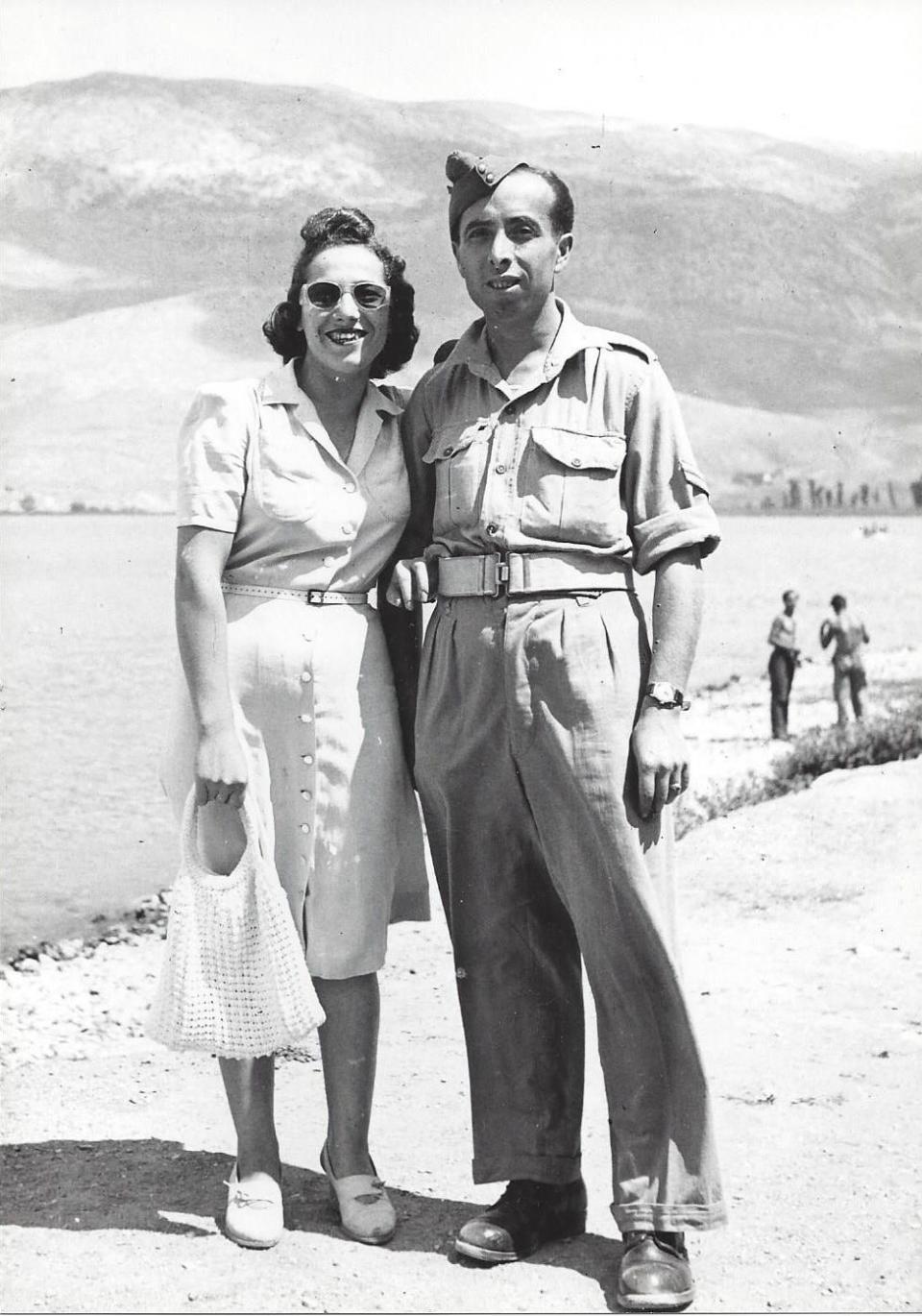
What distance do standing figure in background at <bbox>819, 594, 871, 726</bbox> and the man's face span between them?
465 inches

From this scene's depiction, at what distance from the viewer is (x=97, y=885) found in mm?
13648

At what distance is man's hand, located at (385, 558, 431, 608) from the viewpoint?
2.92 metres

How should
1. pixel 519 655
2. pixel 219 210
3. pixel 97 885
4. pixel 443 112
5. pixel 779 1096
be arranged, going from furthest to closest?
pixel 219 210 < pixel 443 112 < pixel 97 885 < pixel 779 1096 < pixel 519 655

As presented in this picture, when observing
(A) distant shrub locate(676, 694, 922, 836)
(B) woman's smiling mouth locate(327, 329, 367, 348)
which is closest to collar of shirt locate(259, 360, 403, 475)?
(B) woman's smiling mouth locate(327, 329, 367, 348)

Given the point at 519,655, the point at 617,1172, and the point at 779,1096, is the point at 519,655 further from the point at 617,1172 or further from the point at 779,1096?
the point at 779,1096

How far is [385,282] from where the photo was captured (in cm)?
303

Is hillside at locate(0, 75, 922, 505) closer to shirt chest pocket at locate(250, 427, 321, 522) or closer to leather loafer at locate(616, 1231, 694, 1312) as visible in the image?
shirt chest pocket at locate(250, 427, 321, 522)

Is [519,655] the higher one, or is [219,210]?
[219,210]

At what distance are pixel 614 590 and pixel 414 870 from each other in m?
0.78

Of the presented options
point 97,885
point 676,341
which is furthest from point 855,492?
point 97,885

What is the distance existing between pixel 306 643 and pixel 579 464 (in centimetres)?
66

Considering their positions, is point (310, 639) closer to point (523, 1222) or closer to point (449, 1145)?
point (523, 1222)

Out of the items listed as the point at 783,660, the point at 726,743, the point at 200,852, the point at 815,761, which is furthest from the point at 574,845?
the point at 726,743

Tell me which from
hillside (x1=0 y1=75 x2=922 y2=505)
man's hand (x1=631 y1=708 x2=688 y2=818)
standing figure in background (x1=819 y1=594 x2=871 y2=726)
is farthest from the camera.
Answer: hillside (x1=0 y1=75 x2=922 y2=505)
